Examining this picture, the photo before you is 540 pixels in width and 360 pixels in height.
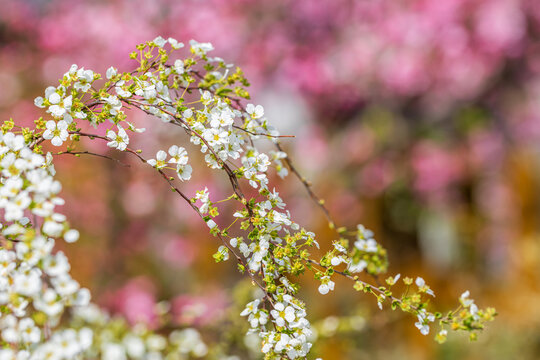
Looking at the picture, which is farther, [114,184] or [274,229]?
[114,184]

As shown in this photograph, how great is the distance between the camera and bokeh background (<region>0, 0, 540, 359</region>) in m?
3.64

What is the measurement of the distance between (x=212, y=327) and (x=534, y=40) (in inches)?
135

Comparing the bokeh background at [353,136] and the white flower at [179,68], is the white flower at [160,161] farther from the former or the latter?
the bokeh background at [353,136]

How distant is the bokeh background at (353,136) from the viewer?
364 cm

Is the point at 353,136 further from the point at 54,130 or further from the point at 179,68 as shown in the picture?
the point at 54,130

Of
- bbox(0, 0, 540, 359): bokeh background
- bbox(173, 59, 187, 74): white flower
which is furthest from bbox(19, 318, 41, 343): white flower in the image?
bbox(0, 0, 540, 359): bokeh background

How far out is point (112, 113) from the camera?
89 centimetres

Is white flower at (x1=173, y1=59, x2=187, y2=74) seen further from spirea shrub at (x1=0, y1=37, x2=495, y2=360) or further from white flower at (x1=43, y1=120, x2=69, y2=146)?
white flower at (x1=43, y1=120, x2=69, y2=146)

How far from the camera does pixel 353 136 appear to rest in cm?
415

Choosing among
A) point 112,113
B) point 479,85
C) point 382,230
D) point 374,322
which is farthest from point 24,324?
point 479,85

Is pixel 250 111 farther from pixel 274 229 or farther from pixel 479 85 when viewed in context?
pixel 479 85

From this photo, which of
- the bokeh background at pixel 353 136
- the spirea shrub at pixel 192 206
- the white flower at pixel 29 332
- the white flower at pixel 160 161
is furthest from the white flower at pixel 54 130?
the bokeh background at pixel 353 136

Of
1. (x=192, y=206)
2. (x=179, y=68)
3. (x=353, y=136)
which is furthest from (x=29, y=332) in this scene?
(x=353, y=136)

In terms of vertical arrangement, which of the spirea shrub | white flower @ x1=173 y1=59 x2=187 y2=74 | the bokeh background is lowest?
the spirea shrub
